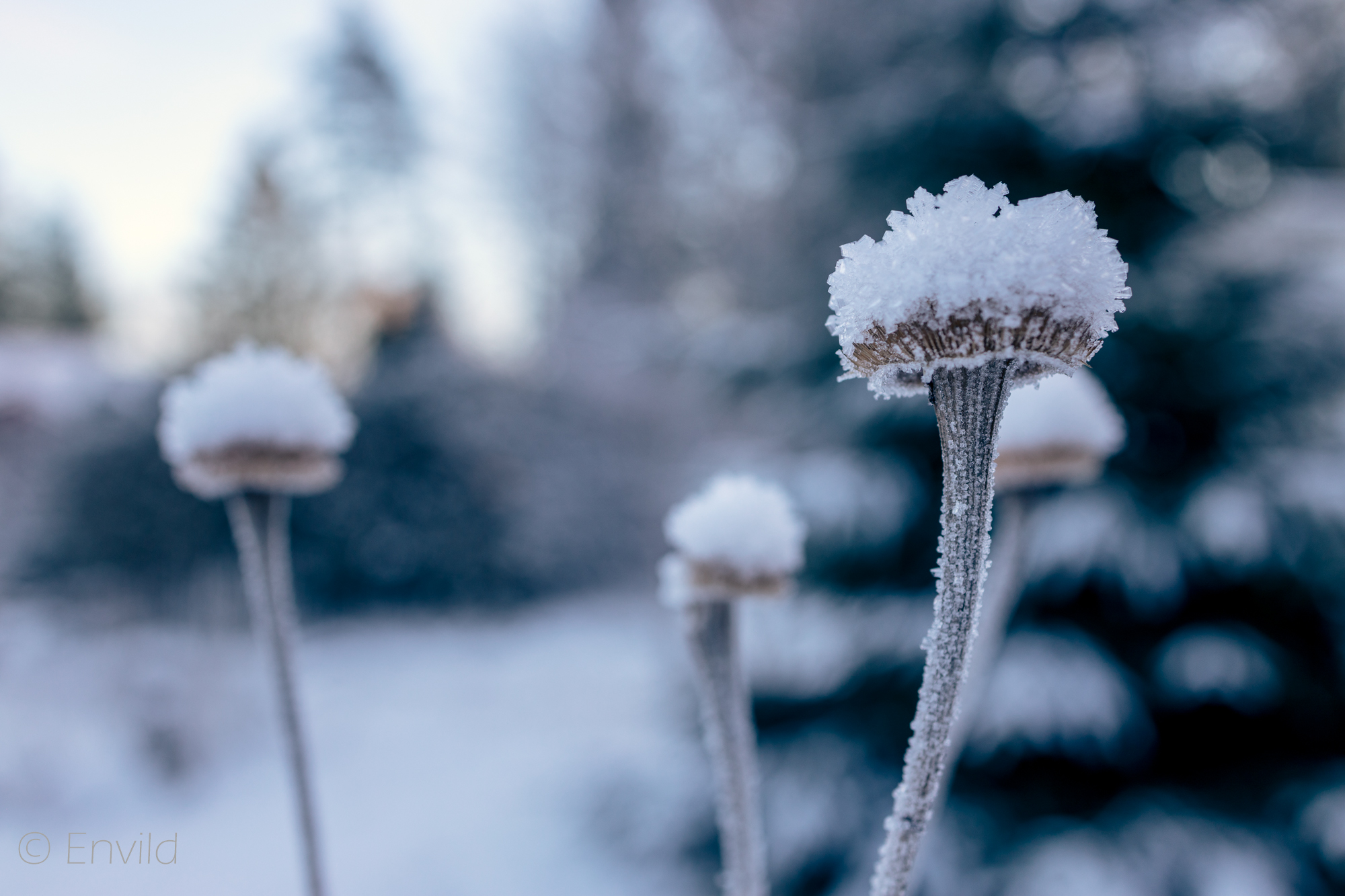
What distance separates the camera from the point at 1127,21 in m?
3.09

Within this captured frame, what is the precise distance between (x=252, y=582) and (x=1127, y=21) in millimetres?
3779

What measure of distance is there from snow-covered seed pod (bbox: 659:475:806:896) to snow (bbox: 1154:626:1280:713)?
2.67 m

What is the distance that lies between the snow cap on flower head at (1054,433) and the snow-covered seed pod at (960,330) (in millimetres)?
304

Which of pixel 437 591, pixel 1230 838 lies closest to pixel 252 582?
pixel 1230 838

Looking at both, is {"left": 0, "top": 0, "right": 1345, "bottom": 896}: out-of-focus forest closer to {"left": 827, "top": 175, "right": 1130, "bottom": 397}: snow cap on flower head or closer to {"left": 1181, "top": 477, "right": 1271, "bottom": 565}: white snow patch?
{"left": 1181, "top": 477, "right": 1271, "bottom": 565}: white snow patch

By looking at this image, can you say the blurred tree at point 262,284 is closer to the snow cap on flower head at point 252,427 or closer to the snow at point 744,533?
the snow cap on flower head at point 252,427

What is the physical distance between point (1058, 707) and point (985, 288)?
266 centimetres

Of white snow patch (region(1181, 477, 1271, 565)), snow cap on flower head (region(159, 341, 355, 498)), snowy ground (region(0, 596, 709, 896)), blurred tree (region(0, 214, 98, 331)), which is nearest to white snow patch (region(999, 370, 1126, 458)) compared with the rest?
snow cap on flower head (region(159, 341, 355, 498))

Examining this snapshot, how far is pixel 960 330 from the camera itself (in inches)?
13.8

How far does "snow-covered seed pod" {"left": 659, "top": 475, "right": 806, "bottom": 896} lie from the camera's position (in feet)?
1.80

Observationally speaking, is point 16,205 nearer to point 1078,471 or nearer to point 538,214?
point 538,214

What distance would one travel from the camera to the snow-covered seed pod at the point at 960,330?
0.34 meters

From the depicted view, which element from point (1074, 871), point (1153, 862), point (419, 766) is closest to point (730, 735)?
point (1074, 871)

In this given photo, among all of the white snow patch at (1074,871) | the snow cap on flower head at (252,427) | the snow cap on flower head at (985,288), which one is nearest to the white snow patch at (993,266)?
the snow cap on flower head at (985,288)
